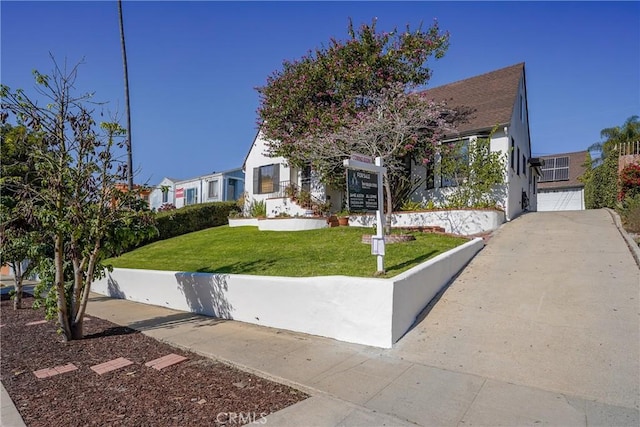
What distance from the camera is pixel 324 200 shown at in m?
16.3

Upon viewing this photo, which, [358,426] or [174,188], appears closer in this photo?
[358,426]

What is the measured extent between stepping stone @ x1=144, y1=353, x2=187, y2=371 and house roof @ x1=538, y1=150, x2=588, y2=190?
3230 cm

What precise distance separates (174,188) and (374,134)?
24.1 metres

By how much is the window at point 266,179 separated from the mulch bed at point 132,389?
13726mm

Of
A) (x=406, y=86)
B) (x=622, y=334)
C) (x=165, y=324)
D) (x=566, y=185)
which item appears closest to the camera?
(x=622, y=334)

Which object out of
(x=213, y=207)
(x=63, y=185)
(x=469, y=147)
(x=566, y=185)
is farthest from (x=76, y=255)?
(x=566, y=185)

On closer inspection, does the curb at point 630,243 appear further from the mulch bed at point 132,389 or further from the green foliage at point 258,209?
the green foliage at point 258,209

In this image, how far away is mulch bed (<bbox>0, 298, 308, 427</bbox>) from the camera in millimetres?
3346

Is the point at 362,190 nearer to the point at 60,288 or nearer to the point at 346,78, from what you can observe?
the point at 60,288

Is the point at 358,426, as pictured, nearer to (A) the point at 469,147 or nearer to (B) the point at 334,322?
(B) the point at 334,322

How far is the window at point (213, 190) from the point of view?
88.3ft

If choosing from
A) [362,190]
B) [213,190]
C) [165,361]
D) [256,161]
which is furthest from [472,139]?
[213,190]

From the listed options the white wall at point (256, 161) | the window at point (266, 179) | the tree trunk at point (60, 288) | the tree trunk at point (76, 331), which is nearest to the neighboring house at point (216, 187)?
the white wall at point (256, 161)

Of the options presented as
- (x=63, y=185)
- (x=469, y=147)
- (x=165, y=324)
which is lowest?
(x=165, y=324)
